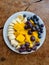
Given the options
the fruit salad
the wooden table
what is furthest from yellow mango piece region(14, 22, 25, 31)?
the wooden table

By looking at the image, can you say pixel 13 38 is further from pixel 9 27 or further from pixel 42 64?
pixel 42 64

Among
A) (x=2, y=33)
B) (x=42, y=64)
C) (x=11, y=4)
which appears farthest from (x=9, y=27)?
(x=42, y=64)

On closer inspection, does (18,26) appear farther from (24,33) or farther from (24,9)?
(24,9)

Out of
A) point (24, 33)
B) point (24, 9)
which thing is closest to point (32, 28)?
point (24, 33)

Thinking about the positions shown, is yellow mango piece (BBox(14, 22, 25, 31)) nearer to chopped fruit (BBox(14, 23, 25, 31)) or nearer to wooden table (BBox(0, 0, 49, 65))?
chopped fruit (BBox(14, 23, 25, 31))

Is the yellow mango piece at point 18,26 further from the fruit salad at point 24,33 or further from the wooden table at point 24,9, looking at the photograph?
the wooden table at point 24,9
